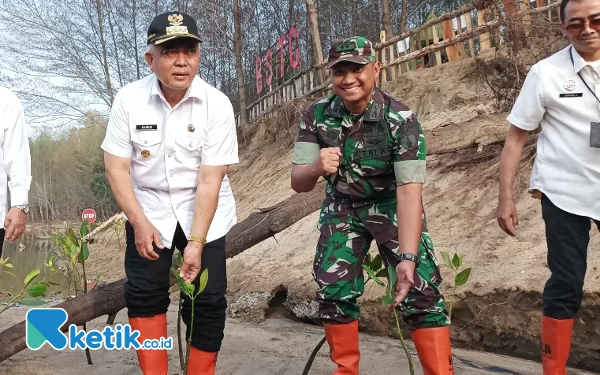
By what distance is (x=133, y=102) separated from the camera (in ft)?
8.73

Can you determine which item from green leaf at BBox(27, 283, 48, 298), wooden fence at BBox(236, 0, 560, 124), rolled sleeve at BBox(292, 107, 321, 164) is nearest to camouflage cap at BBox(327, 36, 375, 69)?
rolled sleeve at BBox(292, 107, 321, 164)

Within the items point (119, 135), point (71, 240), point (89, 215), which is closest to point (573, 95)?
point (119, 135)

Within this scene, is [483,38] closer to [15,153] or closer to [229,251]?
[229,251]

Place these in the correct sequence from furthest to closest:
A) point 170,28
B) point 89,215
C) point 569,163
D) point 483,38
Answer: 1. point 483,38
2. point 89,215
3. point 170,28
4. point 569,163

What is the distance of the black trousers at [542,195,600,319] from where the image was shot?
2.37m

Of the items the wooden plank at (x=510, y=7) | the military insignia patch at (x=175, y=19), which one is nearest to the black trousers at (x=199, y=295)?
the military insignia patch at (x=175, y=19)

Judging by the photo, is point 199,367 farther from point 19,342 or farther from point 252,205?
point 252,205

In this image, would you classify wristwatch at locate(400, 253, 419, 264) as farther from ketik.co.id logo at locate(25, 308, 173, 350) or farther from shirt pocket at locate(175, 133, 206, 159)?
ketik.co.id logo at locate(25, 308, 173, 350)

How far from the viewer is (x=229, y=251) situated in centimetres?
395

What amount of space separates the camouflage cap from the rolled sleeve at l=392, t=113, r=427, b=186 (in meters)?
0.31

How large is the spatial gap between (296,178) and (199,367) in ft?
3.13

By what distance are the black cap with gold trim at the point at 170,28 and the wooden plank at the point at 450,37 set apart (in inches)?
302

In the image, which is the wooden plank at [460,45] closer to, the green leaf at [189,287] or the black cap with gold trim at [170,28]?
the black cap with gold trim at [170,28]

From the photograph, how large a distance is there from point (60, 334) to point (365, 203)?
2.21 meters
